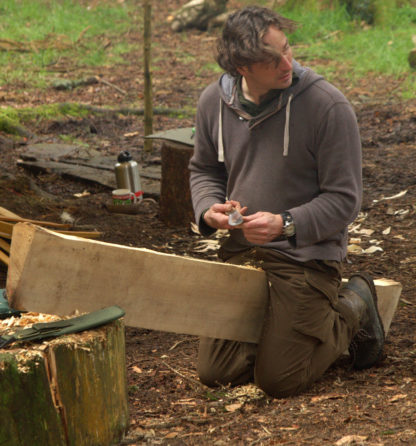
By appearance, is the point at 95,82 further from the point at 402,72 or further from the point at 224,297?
the point at 224,297

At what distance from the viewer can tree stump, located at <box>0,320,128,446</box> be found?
222 centimetres

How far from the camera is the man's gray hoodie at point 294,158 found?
2.96 metres

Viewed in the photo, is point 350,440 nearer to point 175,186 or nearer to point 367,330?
point 367,330

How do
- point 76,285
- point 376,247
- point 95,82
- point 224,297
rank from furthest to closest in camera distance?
point 95,82 < point 376,247 < point 224,297 < point 76,285

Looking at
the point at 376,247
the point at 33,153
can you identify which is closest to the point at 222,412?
the point at 376,247

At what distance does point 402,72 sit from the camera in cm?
1091

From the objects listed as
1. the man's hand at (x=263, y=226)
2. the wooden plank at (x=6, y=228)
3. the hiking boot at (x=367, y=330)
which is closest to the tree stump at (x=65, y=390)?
the man's hand at (x=263, y=226)

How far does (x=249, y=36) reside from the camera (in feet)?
9.57

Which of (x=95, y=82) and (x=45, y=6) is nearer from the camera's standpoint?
(x=95, y=82)

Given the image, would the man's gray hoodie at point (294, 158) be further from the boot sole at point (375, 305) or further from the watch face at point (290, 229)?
the boot sole at point (375, 305)

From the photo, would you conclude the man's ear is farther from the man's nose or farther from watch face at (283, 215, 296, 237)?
watch face at (283, 215, 296, 237)

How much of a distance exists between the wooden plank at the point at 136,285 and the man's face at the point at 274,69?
2.77ft

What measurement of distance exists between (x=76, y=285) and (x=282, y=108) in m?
1.23

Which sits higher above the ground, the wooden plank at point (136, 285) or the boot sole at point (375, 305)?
the wooden plank at point (136, 285)
